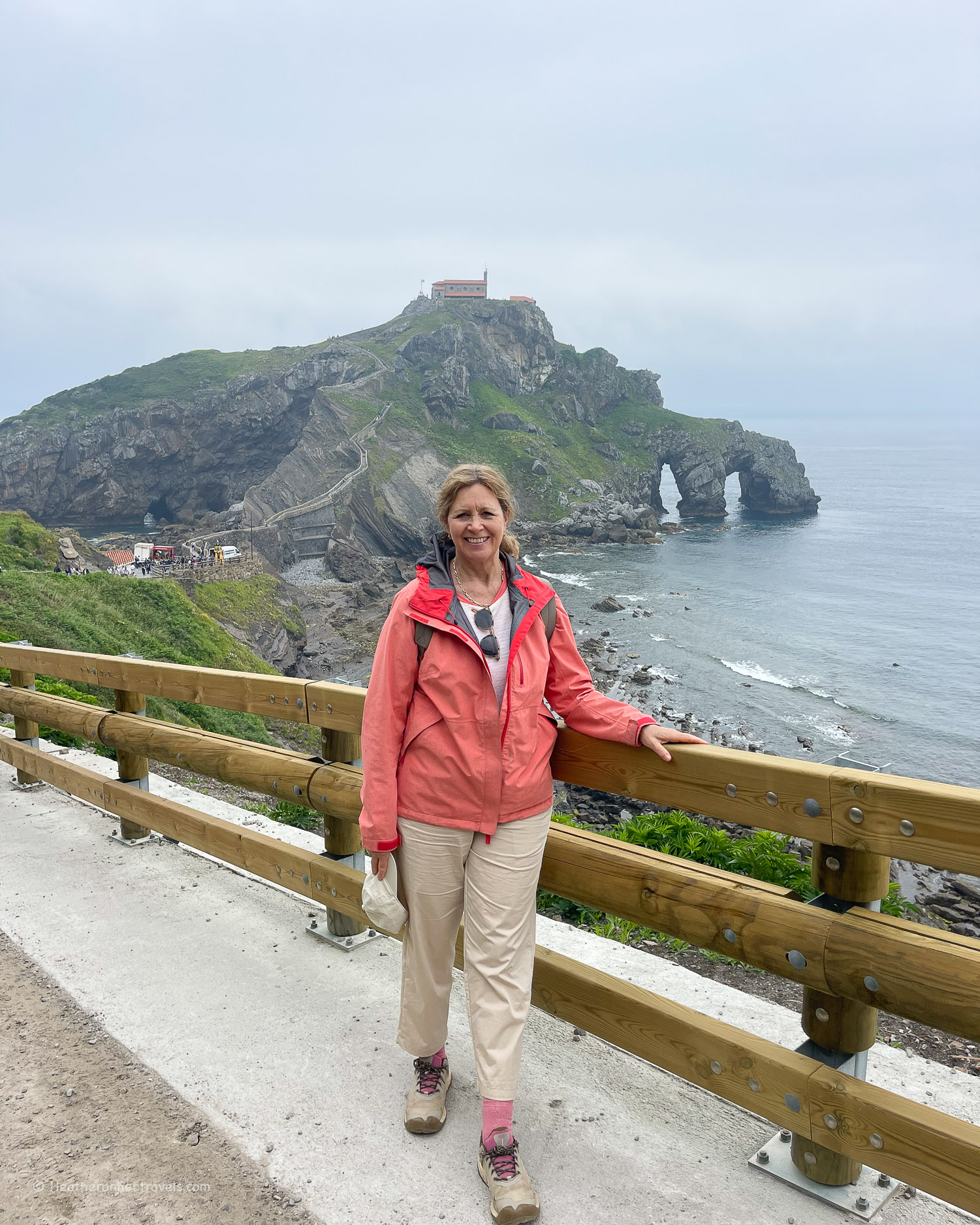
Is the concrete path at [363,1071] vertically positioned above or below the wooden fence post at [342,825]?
below

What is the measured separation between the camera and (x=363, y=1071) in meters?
3.27

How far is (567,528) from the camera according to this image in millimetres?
95938

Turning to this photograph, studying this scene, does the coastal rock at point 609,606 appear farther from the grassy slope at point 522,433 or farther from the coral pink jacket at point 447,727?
the coral pink jacket at point 447,727

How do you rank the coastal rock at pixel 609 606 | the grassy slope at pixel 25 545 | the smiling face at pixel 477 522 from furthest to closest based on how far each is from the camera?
1. the coastal rock at pixel 609 606
2. the grassy slope at pixel 25 545
3. the smiling face at pixel 477 522

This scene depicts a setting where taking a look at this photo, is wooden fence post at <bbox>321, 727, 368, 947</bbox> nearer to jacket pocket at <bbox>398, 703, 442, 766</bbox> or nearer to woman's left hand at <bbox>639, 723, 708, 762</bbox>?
jacket pocket at <bbox>398, 703, 442, 766</bbox>

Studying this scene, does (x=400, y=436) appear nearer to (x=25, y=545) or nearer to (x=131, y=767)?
(x=25, y=545)

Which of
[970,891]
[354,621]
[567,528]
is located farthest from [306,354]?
[970,891]

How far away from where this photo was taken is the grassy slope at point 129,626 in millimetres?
21531

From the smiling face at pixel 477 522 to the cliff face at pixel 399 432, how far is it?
9544 centimetres

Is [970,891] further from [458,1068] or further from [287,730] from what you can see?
[287,730]

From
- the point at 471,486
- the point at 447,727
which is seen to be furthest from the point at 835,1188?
the point at 471,486

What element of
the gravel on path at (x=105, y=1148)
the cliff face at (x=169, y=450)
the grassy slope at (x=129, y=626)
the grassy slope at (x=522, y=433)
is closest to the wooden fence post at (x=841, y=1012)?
the gravel on path at (x=105, y=1148)

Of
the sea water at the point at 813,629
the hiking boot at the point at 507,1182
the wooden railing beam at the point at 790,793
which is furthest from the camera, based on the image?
the sea water at the point at 813,629

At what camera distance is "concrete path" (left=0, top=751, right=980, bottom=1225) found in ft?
8.57
